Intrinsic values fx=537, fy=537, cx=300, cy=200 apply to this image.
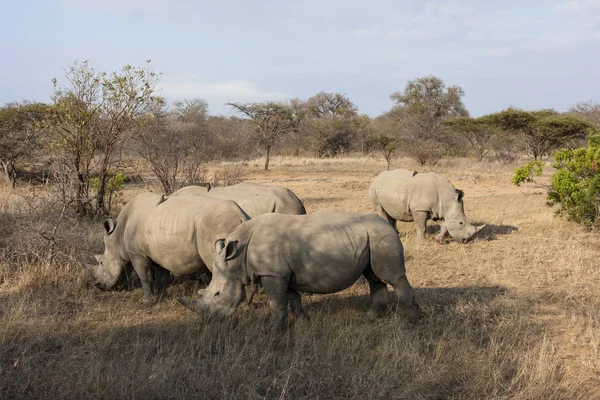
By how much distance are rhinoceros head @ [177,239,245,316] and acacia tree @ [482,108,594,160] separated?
2643 cm

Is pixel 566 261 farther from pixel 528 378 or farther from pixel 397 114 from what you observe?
pixel 397 114

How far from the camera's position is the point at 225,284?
5.63 m

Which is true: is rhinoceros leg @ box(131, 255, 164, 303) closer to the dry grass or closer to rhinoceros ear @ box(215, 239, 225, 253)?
the dry grass

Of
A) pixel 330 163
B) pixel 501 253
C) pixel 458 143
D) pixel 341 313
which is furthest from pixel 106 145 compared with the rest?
pixel 458 143

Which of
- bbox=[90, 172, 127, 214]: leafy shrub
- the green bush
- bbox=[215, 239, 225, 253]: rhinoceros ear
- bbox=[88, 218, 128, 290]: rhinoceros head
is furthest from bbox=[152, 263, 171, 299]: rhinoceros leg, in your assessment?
the green bush

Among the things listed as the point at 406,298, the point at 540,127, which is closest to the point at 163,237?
the point at 406,298

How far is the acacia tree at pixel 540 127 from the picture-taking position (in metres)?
27.8

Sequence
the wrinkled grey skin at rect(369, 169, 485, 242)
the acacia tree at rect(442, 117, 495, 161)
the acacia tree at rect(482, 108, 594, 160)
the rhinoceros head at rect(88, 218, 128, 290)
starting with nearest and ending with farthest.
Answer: the rhinoceros head at rect(88, 218, 128, 290) → the wrinkled grey skin at rect(369, 169, 485, 242) → the acacia tree at rect(482, 108, 594, 160) → the acacia tree at rect(442, 117, 495, 161)

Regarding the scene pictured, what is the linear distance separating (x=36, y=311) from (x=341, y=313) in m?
3.44

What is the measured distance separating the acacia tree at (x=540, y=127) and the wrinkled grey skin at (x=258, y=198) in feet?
77.3

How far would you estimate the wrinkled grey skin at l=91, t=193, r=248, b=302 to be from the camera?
633 cm

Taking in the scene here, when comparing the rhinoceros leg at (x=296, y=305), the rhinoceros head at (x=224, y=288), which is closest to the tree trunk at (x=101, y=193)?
the rhinoceros head at (x=224, y=288)

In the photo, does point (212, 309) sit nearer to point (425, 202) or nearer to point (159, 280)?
point (159, 280)

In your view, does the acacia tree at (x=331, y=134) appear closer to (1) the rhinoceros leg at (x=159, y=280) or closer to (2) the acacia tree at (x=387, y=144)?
(2) the acacia tree at (x=387, y=144)
